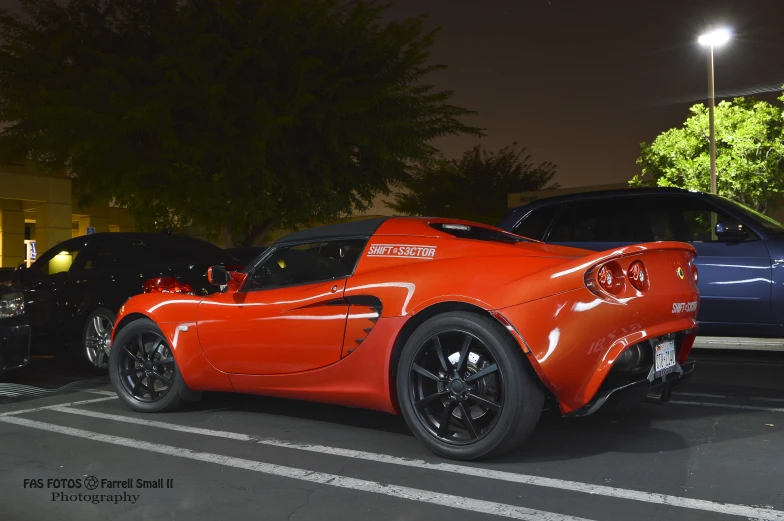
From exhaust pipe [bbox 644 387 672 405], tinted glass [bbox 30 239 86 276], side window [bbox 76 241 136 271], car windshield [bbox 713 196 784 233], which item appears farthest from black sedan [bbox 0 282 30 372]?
car windshield [bbox 713 196 784 233]

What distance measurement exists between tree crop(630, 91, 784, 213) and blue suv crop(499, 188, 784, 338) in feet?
63.5

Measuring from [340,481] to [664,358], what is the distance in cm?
196

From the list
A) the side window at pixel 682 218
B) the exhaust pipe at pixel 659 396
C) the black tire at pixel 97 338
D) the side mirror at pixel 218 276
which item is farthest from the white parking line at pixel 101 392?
the side window at pixel 682 218

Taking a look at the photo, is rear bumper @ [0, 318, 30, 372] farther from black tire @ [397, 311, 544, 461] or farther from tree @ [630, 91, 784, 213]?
tree @ [630, 91, 784, 213]

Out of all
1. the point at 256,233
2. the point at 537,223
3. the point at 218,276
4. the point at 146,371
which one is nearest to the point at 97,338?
the point at 146,371

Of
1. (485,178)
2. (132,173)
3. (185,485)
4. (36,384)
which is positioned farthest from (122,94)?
(485,178)

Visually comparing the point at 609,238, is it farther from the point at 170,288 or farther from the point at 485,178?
the point at 485,178

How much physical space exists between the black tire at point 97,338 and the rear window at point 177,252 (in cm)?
72

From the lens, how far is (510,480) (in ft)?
13.6

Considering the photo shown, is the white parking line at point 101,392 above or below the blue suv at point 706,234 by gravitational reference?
below

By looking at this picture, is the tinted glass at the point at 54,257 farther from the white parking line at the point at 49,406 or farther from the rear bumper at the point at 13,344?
the white parking line at the point at 49,406

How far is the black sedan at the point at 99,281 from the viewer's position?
27.6ft

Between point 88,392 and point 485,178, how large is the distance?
180 feet

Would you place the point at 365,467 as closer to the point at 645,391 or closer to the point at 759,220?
the point at 645,391
